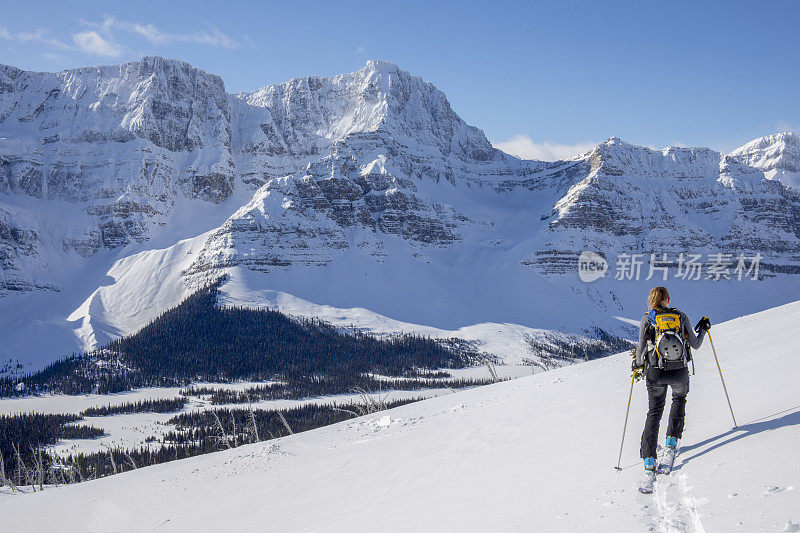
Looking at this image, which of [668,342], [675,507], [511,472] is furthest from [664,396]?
[511,472]

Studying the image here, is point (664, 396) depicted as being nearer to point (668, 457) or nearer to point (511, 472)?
point (668, 457)

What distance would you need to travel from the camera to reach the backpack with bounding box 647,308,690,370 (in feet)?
31.0

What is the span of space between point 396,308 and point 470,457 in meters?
165

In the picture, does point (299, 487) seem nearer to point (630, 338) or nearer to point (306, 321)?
point (306, 321)

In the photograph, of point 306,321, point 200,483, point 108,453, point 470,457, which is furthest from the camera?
point 306,321

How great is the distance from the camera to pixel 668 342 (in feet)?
31.1

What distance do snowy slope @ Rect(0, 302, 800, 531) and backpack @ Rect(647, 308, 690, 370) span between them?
148 cm

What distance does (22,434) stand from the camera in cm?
8006

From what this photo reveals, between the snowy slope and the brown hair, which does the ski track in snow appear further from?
the brown hair

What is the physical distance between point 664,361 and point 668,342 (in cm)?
34

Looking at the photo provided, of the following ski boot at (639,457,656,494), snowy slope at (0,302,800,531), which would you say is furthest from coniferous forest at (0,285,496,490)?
ski boot at (639,457,656,494)

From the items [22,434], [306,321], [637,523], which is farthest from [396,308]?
[637,523]

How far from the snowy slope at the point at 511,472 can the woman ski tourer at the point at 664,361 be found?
52cm

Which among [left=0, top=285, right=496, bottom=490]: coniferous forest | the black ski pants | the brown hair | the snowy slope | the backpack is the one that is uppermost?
the brown hair
